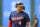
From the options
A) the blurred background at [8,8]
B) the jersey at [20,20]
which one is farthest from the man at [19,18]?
the blurred background at [8,8]

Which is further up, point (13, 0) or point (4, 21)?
point (13, 0)

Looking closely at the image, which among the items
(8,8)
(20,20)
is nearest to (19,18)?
(20,20)

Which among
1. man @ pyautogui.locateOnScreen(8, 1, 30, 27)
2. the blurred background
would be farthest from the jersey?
the blurred background

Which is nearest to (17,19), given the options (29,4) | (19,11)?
(19,11)

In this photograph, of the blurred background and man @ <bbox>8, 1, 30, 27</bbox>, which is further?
the blurred background

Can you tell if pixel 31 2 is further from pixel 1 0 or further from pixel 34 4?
pixel 1 0

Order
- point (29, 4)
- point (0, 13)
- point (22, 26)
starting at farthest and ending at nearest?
point (0, 13) → point (29, 4) → point (22, 26)

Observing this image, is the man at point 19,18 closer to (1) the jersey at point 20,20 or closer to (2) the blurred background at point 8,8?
(1) the jersey at point 20,20

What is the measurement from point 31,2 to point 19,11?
155 inches

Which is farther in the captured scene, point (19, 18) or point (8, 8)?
point (8, 8)

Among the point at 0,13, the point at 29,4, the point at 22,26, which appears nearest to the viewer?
the point at 22,26

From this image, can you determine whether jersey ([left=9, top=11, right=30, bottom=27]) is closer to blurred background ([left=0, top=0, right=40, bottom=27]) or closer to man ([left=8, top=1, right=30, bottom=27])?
man ([left=8, top=1, right=30, bottom=27])

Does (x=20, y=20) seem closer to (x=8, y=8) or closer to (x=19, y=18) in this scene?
(x=19, y=18)

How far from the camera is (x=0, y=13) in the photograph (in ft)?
21.4
